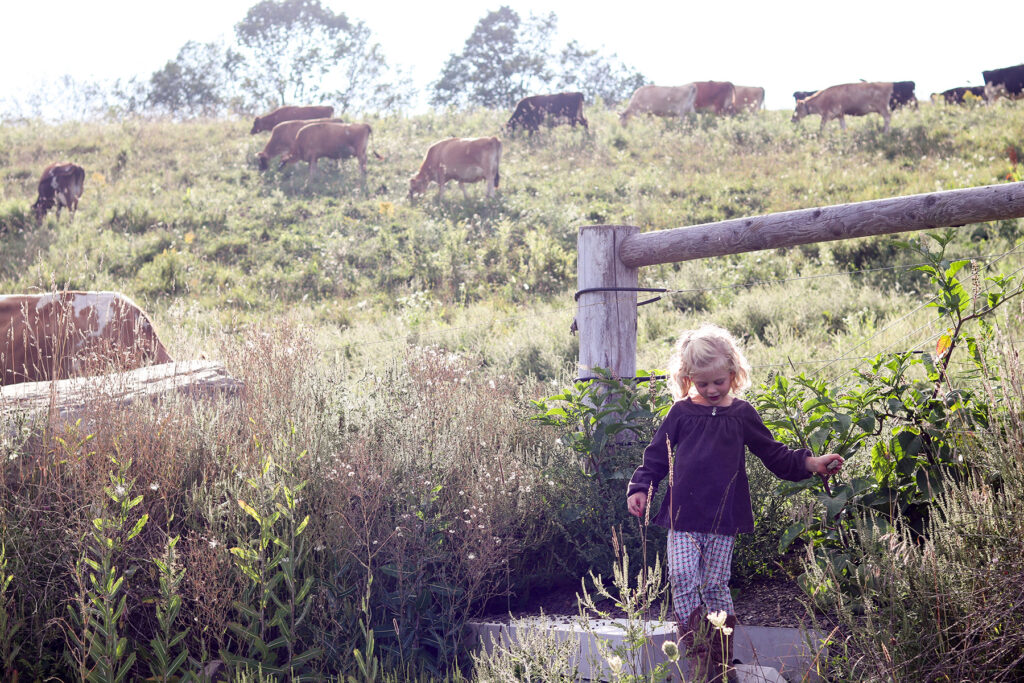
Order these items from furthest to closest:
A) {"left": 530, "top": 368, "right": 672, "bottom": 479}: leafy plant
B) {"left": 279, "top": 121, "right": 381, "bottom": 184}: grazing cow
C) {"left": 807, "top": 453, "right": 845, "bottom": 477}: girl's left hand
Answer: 1. {"left": 279, "top": 121, "right": 381, "bottom": 184}: grazing cow
2. {"left": 530, "top": 368, "right": 672, "bottom": 479}: leafy plant
3. {"left": 807, "top": 453, "right": 845, "bottom": 477}: girl's left hand

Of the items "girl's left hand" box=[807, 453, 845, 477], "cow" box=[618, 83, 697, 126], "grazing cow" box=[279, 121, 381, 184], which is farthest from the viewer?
"cow" box=[618, 83, 697, 126]

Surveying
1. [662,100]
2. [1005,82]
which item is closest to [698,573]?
[1005,82]

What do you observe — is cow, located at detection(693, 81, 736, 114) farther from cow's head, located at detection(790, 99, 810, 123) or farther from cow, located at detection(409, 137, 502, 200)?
cow, located at detection(409, 137, 502, 200)

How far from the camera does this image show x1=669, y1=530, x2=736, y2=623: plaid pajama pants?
2992 millimetres

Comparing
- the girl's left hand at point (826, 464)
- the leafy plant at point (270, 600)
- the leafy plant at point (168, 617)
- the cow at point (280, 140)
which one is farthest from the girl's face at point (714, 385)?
the cow at point (280, 140)

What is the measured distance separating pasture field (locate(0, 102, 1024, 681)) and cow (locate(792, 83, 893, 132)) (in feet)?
3.37

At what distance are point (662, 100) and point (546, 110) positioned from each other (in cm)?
359

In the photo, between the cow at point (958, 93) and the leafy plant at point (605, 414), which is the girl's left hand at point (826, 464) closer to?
the leafy plant at point (605, 414)

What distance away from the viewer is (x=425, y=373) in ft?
16.5

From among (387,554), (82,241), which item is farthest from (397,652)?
(82,241)

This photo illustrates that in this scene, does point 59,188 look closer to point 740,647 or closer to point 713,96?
point 740,647

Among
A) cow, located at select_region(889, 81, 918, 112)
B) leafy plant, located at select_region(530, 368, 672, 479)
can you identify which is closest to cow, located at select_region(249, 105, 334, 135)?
cow, located at select_region(889, 81, 918, 112)

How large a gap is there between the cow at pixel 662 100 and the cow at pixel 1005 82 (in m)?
7.21

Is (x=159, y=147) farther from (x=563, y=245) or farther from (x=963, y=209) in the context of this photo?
(x=963, y=209)
